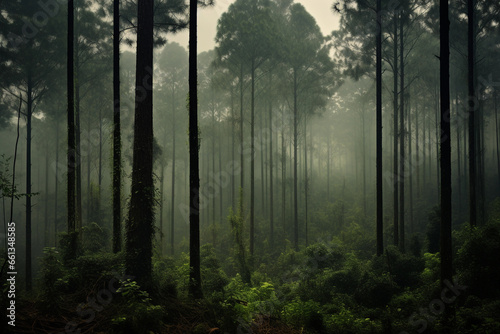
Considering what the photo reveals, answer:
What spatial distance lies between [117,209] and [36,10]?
465 inches

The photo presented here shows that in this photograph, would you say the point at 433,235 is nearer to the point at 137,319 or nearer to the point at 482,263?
the point at 482,263

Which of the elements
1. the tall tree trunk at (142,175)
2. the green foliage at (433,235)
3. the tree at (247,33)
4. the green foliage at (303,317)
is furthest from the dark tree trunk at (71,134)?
the green foliage at (433,235)

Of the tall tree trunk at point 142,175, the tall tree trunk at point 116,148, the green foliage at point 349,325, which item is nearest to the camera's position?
the green foliage at point 349,325

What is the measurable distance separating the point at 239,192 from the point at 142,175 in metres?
7.74

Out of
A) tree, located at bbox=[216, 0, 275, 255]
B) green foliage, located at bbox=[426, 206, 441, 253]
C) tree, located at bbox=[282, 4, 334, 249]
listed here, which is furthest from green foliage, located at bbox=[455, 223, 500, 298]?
tree, located at bbox=[282, 4, 334, 249]

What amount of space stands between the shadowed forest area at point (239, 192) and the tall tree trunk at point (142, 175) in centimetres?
4

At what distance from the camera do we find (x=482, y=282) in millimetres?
6980

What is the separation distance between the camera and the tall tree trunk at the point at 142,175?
6750 millimetres

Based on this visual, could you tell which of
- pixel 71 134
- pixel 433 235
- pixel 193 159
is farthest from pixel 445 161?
pixel 71 134

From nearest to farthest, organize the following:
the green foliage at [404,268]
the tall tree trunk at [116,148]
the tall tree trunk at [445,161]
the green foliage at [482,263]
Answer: the tall tree trunk at [445,161]
the green foliage at [482,263]
the tall tree trunk at [116,148]
the green foliage at [404,268]

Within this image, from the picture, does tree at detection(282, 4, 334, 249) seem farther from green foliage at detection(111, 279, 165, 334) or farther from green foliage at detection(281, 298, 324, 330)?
green foliage at detection(111, 279, 165, 334)

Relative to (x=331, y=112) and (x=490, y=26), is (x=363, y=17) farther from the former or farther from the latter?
(x=331, y=112)

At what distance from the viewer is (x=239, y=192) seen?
46.9ft

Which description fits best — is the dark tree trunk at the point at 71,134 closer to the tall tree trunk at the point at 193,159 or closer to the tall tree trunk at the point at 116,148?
the tall tree trunk at the point at 116,148
